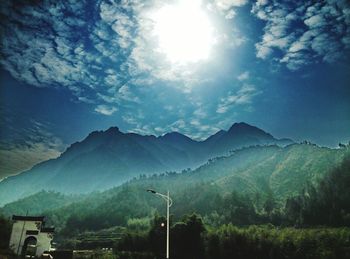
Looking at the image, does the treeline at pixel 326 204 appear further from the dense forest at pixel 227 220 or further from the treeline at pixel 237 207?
the dense forest at pixel 227 220

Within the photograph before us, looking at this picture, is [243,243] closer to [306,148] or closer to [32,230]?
[32,230]

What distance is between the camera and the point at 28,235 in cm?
3066

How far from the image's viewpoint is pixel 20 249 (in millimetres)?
29766

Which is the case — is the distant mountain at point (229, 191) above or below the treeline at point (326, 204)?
above

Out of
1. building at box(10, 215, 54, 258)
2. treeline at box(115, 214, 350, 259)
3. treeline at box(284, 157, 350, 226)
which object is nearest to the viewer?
treeline at box(115, 214, 350, 259)

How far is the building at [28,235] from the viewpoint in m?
30.1

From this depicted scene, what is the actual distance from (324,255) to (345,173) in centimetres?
6180

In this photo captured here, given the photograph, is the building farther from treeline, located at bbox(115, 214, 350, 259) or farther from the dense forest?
treeline, located at bbox(115, 214, 350, 259)

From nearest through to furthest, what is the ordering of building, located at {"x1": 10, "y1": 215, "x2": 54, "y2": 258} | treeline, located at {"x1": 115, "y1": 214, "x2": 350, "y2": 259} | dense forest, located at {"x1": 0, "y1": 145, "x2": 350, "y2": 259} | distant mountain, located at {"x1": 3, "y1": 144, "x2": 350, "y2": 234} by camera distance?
1. treeline, located at {"x1": 115, "y1": 214, "x2": 350, "y2": 259}
2. building, located at {"x1": 10, "y1": 215, "x2": 54, "y2": 258}
3. dense forest, located at {"x1": 0, "y1": 145, "x2": 350, "y2": 259}
4. distant mountain, located at {"x1": 3, "y1": 144, "x2": 350, "y2": 234}

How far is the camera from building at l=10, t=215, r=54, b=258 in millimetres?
30067

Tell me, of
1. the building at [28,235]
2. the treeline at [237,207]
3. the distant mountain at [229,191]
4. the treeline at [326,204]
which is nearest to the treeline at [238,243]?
the building at [28,235]

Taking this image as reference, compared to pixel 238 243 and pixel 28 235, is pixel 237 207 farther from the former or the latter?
pixel 28 235

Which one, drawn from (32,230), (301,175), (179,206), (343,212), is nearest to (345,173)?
(343,212)

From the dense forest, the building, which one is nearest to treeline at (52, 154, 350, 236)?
the dense forest
